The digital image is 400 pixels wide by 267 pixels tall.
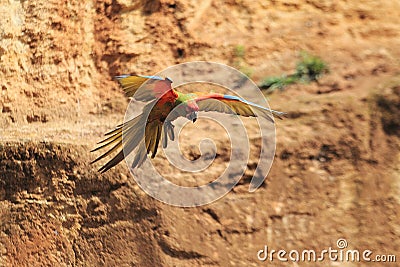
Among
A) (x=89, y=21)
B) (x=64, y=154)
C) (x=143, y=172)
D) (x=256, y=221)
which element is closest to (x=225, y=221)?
(x=256, y=221)

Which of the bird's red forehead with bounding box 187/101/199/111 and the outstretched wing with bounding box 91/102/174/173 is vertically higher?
the bird's red forehead with bounding box 187/101/199/111

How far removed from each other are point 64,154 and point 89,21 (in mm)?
1249

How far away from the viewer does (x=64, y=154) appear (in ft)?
13.4

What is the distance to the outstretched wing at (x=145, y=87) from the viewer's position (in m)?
3.12

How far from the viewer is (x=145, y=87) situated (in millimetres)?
3168
